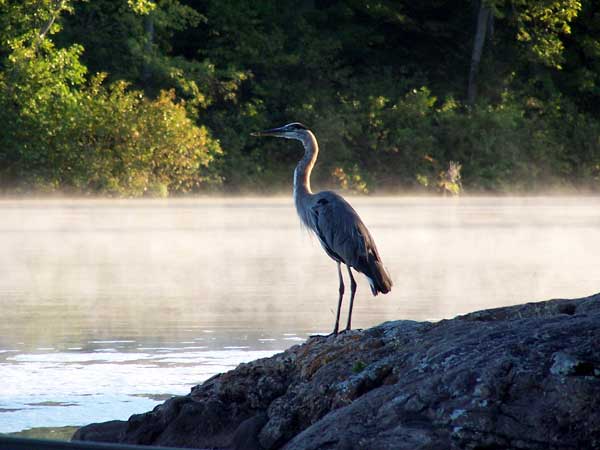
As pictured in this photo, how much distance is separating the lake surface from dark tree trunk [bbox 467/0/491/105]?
1290 cm

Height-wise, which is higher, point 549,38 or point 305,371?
point 549,38

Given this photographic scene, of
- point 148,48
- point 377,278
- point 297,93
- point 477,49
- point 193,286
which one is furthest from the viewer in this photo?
point 477,49

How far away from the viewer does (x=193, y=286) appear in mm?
14734

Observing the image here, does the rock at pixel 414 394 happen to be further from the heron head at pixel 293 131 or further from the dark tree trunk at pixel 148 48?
the dark tree trunk at pixel 148 48

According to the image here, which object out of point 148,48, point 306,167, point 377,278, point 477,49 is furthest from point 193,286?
point 477,49

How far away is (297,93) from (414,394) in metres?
35.1

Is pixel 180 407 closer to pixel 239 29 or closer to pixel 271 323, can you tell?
pixel 271 323

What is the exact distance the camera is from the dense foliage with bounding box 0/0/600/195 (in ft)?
111

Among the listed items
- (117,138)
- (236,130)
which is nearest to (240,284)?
(117,138)

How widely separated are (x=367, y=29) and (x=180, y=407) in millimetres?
37161

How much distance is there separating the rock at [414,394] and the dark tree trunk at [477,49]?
35517 millimetres

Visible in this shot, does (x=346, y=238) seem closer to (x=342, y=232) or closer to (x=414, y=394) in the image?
(x=342, y=232)

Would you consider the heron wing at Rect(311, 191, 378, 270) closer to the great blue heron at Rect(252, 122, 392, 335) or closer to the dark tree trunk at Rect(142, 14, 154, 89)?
the great blue heron at Rect(252, 122, 392, 335)

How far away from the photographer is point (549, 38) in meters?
41.8
